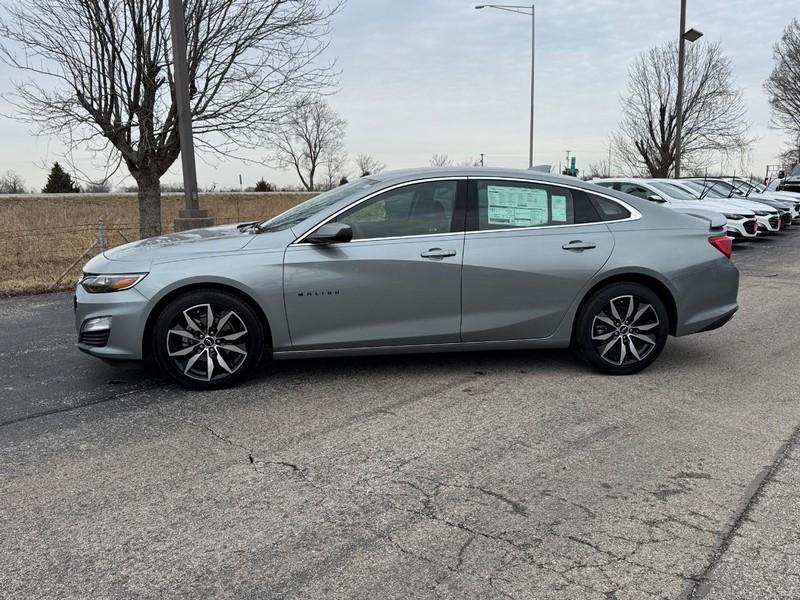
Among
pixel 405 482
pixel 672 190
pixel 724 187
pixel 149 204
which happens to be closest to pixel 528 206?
pixel 405 482

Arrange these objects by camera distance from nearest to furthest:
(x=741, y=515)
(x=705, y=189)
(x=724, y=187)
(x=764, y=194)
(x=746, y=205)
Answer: (x=741, y=515) < (x=746, y=205) < (x=705, y=189) < (x=724, y=187) < (x=764, y=194)

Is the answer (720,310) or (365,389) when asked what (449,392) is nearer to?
(365,389)

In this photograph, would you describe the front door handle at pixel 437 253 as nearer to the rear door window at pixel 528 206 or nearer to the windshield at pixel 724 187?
the rear door window at pixel 528 206

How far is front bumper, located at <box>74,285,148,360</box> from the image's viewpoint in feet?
14.9

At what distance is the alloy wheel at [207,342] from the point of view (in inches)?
183

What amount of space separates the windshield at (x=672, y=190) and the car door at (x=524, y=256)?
11.3 meters

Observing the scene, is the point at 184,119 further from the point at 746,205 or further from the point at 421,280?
the point at 746,205

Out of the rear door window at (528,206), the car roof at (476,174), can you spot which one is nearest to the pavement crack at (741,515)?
the rear door window at (528,206)

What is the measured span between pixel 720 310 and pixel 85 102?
11126 millimetres

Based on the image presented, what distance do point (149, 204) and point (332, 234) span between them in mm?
10007

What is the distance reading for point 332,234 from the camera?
4.60 m

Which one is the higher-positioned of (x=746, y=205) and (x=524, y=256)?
(x=746, y=205)

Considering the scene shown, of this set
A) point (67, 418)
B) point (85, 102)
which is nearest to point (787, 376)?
point (67, 418)

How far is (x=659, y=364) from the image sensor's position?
18.1 ft
